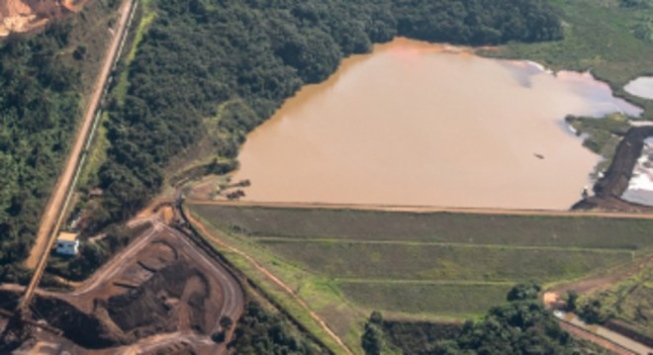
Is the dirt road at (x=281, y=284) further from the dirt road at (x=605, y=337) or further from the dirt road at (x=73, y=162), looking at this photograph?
the dirt road at (x=605, y=337)

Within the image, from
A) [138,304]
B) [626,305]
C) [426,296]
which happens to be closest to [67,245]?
[138,304]

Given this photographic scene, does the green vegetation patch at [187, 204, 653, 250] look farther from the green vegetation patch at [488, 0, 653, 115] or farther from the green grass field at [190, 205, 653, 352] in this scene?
the green vegetation patch at [488, 0, 653, 115]

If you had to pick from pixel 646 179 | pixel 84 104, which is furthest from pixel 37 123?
pixel 646 179

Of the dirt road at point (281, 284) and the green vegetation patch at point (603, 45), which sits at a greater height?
the green vegetation patch at point (603, 45)

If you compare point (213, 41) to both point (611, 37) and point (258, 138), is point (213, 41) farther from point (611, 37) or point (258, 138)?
point (611, 37)

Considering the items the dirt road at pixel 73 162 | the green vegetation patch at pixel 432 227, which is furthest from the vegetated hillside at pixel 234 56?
the green vegetation patch at pixel 432 227
